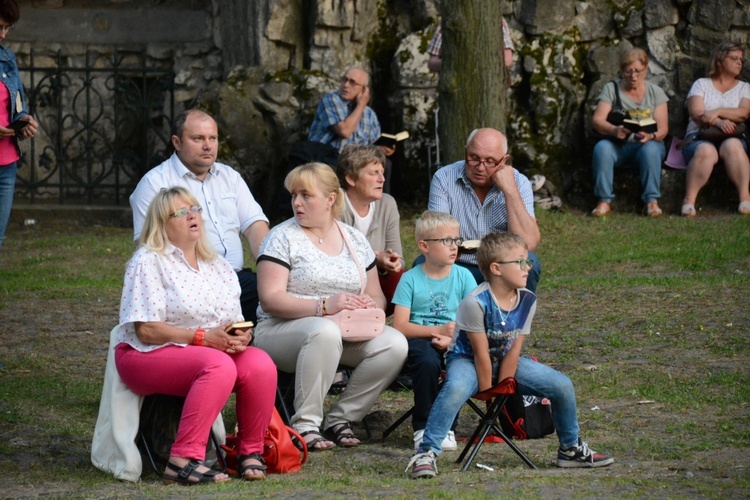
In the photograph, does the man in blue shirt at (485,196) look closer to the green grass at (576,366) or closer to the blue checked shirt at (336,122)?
the green grass at (576,366)

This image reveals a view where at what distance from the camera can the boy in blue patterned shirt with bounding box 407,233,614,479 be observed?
14.6 ft

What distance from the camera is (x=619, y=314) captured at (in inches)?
284

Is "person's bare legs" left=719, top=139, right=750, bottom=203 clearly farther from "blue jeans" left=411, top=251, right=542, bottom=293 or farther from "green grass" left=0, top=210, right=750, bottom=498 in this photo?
"blue jeans" left=411, top=251, right=542, bottom=293

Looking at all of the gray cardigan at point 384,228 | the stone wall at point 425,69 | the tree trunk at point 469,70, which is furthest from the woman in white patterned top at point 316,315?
the stone wall at point 425,69

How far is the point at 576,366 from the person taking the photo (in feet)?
20.0

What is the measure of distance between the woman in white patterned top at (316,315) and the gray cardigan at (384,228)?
2.03ft

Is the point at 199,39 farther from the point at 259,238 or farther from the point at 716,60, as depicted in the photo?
the point at 259,238

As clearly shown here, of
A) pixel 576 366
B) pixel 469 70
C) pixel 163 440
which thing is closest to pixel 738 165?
pixel 469 70

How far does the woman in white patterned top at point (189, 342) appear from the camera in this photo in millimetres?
4297

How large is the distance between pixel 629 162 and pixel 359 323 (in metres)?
6.43

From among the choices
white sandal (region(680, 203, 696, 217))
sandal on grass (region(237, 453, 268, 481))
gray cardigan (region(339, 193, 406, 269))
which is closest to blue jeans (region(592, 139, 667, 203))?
white sandal (region(680, 203, 696, 217))

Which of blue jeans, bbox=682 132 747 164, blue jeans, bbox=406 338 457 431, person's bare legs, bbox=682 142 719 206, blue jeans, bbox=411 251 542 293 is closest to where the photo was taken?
blue jeans, bbox=406 338 457 431

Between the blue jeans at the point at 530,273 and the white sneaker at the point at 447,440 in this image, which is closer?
the white sneaker at the point at 447,440

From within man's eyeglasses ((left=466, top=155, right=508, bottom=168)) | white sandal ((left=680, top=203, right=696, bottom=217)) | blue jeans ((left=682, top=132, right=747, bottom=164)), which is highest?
man's eyeglasses ((left=466, top=155, right=508, bottom=168))
